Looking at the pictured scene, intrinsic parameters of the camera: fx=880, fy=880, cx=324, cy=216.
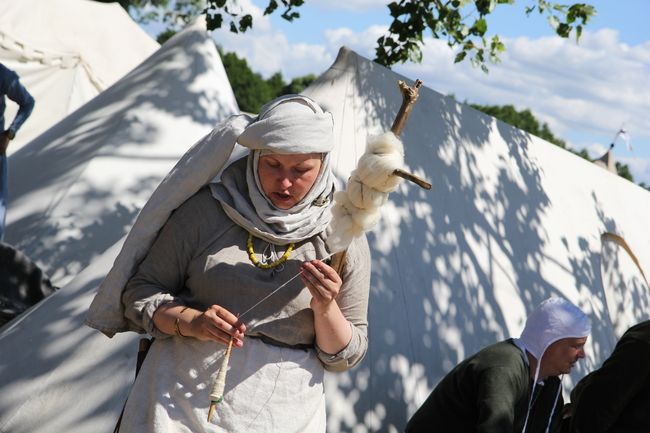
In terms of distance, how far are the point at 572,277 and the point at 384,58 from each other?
240cm

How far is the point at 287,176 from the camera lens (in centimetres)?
245

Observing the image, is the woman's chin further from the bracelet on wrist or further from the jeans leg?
the jeans leg

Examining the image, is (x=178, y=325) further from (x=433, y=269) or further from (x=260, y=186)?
(x=433, y=269)

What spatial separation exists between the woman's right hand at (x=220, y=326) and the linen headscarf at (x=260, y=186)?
0.27 meters

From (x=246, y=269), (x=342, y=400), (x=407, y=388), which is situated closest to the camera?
(x=246, y=269)

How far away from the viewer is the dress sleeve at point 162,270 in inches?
97.2

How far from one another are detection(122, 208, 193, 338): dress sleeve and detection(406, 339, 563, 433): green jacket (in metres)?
1.46

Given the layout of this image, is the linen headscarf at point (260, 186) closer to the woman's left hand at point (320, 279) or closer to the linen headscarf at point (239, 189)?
the linen headscarf at point (239, 189)

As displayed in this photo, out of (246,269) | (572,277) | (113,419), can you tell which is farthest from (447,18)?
(246,269)

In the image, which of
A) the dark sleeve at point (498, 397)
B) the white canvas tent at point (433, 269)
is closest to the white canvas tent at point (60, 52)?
the white canvas tent at point (433, 269)

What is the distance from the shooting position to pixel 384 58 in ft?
23.0

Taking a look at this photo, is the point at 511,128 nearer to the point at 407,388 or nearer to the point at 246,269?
the point at 407,388

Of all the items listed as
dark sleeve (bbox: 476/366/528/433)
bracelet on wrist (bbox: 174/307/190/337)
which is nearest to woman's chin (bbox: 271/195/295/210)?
bracelet on wrist (bbox: 174/307/190/337)

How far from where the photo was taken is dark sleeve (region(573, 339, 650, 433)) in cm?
318
